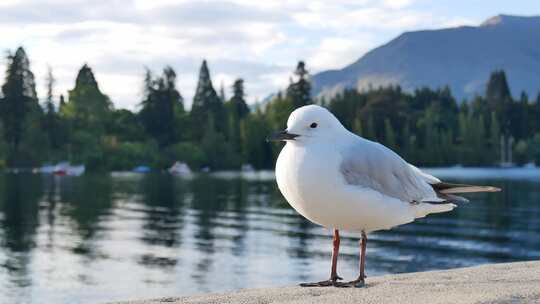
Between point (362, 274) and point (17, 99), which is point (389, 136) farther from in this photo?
point (362, 274)

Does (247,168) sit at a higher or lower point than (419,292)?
lower

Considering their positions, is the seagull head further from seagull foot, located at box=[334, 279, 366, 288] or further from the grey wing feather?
seagull foot, located at box=[334, 279, 366, 288]

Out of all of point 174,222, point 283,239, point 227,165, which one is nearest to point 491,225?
point 283,239

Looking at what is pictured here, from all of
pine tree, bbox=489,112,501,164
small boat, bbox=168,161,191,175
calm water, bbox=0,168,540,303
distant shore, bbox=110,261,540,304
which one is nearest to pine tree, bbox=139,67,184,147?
small boat, bbox=168,161,191,175

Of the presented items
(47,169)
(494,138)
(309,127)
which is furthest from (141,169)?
(309,127)

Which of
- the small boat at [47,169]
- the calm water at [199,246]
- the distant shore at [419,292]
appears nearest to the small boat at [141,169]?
the small boat at [47,169]

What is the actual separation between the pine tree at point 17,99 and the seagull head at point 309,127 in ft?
459

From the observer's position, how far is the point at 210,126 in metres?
156

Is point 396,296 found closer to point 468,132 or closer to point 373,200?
point 373,200

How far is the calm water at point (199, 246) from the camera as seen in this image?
23.6 m

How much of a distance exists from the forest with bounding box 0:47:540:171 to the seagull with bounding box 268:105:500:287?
135026mm

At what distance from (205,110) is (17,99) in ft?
129

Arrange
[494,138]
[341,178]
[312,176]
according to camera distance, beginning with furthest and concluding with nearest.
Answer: [494,138] < [341,178] < [312,176]

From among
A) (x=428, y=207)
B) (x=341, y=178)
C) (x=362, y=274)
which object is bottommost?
(x=362, y=274)
